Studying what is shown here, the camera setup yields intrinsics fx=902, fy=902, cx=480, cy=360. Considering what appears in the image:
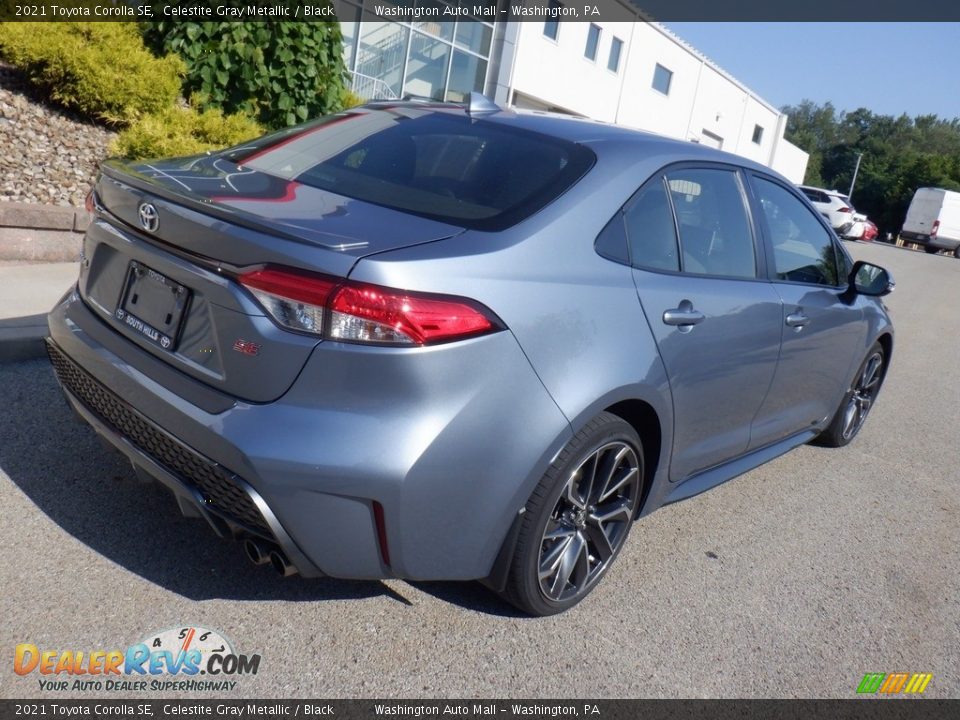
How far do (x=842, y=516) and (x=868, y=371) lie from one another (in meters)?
1.43

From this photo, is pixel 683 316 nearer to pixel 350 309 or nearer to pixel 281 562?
pixel 350 309

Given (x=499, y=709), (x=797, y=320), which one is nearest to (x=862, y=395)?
(x=797, y=320)

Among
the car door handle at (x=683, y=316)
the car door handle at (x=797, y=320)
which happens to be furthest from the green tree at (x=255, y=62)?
the car door handle at (x=683, y=316)

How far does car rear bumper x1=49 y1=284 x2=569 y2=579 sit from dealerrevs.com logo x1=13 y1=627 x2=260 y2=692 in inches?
14.8

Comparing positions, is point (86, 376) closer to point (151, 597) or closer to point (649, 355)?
point (151, 597)

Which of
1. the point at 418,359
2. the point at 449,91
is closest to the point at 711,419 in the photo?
Answer: the point at 418,359

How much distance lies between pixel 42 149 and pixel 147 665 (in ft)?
19.4

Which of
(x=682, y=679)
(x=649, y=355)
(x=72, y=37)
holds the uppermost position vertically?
(x=72, y=37)

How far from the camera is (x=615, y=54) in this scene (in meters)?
29.7

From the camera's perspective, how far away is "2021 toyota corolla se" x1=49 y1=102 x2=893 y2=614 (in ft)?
8.02

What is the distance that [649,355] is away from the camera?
10.1 feet

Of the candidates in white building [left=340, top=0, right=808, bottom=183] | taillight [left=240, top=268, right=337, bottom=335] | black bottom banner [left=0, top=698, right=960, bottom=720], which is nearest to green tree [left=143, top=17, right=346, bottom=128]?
taillight [left=240, top=268, right=337, bottom=335]

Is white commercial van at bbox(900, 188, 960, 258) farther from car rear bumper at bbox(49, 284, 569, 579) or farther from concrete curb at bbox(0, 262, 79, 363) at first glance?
car rear bumper at bbox(49, 284, 569, 579)

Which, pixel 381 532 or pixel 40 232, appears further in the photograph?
pixel 40 232
